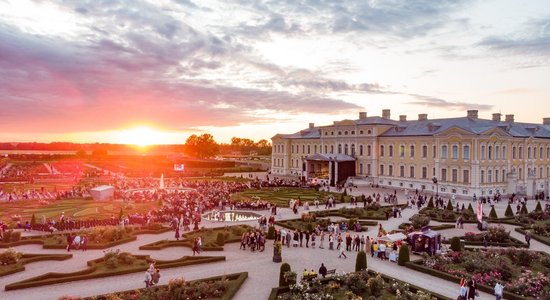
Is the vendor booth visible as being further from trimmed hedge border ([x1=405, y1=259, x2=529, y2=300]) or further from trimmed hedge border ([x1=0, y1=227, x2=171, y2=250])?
trimmed hedge border ([x1=0, y1=227, x2=171, y2=250])

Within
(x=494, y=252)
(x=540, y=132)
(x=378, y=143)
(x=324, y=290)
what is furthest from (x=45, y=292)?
(x=540, y=132)

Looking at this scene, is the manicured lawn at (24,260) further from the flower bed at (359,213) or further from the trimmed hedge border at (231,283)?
the flower bed at (359,213)

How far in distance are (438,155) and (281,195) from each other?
67.1 feet

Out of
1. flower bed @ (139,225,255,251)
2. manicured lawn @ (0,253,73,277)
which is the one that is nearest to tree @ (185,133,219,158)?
flower bed @ (139,225,255,251)

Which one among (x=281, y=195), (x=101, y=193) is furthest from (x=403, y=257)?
(x=101, y=193)

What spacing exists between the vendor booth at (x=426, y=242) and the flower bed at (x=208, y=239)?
10.8 metres

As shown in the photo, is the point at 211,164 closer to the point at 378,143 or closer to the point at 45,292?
the point at 378,143

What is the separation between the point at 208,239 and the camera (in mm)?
27125

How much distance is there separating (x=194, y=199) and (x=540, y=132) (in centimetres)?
4843

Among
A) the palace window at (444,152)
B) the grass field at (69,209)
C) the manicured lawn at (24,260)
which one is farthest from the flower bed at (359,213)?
the manicured lawn at (24,260)

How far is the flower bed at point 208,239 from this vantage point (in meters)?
24.9

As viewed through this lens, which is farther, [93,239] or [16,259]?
[93,239]

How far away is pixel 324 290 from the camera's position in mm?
17609

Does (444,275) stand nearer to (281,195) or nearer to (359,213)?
(359,213)
